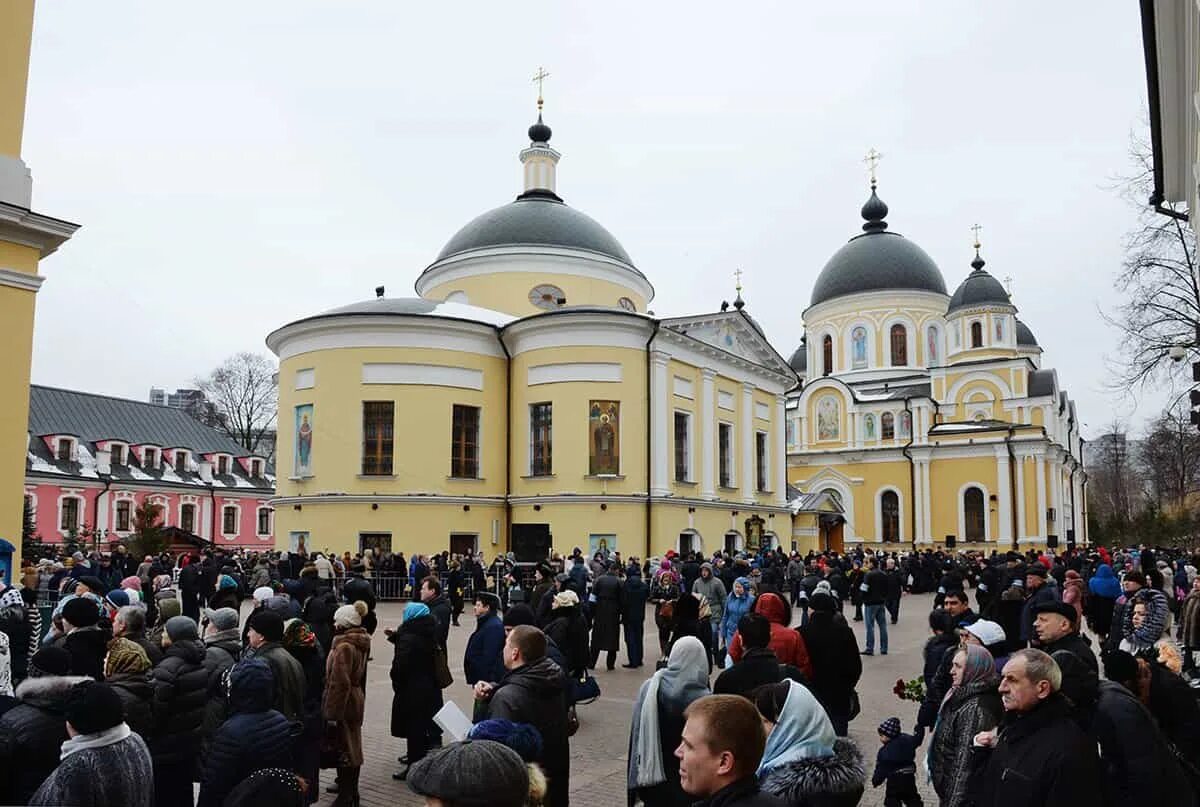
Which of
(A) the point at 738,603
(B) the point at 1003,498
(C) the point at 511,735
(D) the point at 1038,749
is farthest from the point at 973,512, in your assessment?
(C) the point at 511,735

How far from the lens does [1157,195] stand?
56.0 feet

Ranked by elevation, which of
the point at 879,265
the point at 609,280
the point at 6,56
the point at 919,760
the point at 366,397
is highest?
the point at 879,265

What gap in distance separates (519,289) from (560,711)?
31393 millimetres

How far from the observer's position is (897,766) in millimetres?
6125

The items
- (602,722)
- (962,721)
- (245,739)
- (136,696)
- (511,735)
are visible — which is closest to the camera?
(511,735)

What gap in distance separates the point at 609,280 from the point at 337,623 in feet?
102

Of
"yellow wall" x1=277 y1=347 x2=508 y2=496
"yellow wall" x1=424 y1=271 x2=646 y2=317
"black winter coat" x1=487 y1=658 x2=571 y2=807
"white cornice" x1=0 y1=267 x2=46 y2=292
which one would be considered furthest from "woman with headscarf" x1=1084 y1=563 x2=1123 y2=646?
"yellow wall" x1=424 y1=271 x2=646 y2=317

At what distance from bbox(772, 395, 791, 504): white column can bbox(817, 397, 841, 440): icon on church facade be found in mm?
19879

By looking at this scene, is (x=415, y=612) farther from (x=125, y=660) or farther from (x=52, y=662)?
(x=52, y=662)

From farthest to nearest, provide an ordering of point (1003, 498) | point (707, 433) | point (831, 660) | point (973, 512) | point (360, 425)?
point (973, 512), point (1003, 498), point (707, 433), point (360, 425), point (831, 660)

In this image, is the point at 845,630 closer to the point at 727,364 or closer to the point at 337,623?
the point at 337,623

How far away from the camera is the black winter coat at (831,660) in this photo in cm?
790

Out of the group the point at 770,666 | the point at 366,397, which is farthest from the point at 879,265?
the point at 770,666

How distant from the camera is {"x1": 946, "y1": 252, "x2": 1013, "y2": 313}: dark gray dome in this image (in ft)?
186
